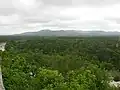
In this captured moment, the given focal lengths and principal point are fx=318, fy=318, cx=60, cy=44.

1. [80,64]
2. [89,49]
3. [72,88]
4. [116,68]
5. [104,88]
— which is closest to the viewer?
[72,88]

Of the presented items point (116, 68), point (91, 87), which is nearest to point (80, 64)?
point (116, 68)

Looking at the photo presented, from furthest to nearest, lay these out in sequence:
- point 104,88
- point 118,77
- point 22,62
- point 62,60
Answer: point 118,77 < point 62,60 < point 22,62 < point 104,88

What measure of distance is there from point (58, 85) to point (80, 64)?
26095 mm

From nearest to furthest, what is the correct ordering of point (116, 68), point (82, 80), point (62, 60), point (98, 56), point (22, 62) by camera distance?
point (82, 80)
point (22, 62)
point (62, 60)
point (116, 68)
point (98, 56)

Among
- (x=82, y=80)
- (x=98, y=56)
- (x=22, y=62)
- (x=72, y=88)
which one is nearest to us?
(x=72, y=88)

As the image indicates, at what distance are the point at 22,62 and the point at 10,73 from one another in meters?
6.92

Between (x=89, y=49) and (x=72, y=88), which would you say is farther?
(x=89, y=49)

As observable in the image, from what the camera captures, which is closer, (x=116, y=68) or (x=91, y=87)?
(x=91, y=87)

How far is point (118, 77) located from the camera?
210 ft

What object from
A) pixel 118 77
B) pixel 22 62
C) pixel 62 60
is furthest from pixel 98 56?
pixel 22 62

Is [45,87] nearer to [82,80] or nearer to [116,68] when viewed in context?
[82,80]

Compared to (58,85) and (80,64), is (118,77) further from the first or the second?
(58,85)

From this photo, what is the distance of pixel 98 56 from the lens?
8175 centimetres

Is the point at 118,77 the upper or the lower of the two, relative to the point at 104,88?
lower
